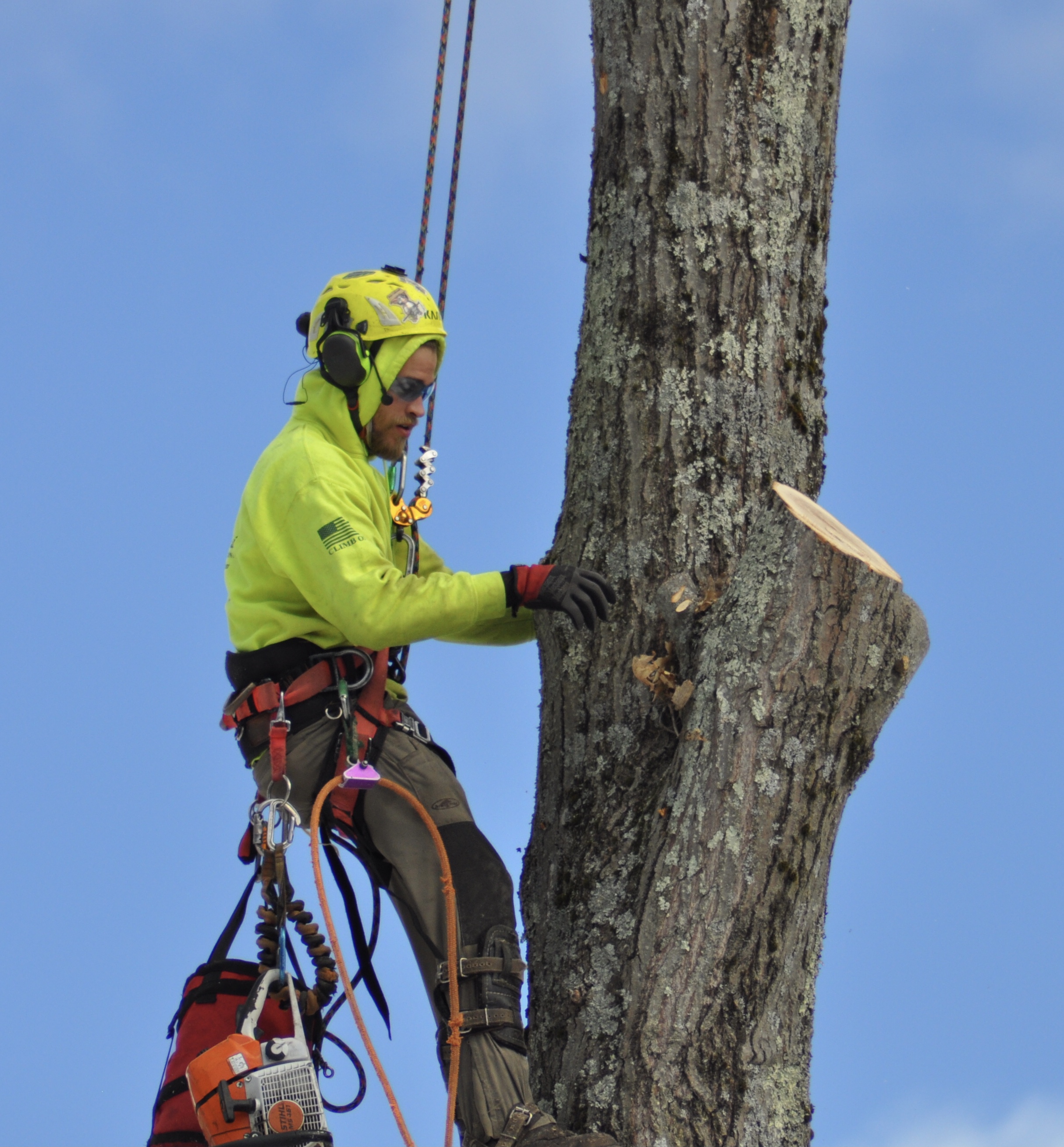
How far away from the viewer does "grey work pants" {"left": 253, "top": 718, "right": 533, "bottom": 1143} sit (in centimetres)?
305

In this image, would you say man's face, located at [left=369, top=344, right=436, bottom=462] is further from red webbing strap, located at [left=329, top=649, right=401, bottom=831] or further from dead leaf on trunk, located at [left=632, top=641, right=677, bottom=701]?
dead leaf on trunk, located at [left=632, top=641, right=677, bottom=701]

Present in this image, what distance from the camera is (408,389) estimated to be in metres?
3.67

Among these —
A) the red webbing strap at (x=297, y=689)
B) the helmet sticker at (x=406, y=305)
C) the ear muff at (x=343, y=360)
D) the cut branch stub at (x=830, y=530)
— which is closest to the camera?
the cut branch stub at (x=830, y=530)

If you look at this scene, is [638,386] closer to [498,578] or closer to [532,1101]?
[498,578]

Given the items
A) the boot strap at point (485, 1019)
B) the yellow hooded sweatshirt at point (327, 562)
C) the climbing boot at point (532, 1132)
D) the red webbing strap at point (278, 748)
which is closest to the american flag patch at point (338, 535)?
the yellow hooded sweatshirt at point (327, 562)

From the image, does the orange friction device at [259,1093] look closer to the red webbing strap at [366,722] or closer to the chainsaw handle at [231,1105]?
the chainsaw handle at [231,1105]

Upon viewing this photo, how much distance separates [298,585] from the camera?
3338mm

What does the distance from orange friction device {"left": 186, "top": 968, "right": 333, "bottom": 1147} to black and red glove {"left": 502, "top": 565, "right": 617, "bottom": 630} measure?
1.11 metres

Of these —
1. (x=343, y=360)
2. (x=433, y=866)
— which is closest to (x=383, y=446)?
(x=343, y=360)

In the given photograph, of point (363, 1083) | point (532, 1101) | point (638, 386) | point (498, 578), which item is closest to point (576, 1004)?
point (532, 1101)

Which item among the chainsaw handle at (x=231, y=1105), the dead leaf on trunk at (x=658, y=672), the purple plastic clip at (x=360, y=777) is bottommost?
the chainsaw handle at (x=231, y=1105)

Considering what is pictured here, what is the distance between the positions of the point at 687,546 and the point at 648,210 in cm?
88

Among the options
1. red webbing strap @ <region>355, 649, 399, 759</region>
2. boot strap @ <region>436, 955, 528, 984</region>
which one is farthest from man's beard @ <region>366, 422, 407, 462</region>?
boot strap @ <region>436, 955, 528, 984</region>

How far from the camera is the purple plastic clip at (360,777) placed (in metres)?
3.23
